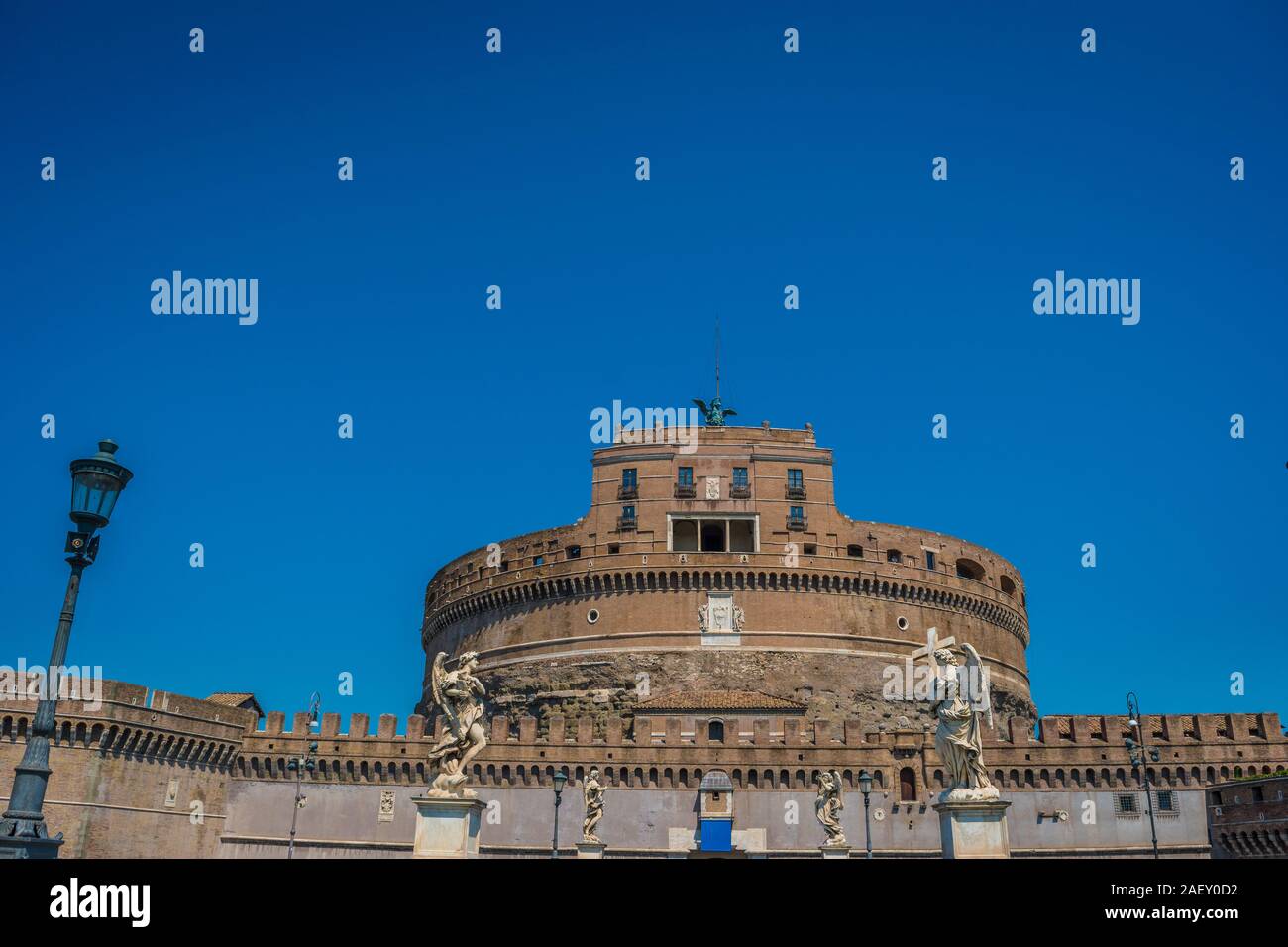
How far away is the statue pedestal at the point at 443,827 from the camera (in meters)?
17.1

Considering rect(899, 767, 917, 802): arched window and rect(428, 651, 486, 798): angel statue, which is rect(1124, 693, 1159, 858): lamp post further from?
rect(428, 651, 486, 798): angel statue

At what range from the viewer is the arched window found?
1806 inches

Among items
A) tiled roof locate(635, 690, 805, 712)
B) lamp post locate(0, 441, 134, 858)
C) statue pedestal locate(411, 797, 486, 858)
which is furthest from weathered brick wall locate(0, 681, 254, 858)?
lamp post locate(0, 441, 134, 858)

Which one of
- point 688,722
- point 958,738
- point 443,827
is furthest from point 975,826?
point 688,722

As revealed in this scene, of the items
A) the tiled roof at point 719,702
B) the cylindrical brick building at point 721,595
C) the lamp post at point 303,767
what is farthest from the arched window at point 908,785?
the lamp post at point 303,767

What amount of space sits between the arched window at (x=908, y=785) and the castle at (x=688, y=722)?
10 cm

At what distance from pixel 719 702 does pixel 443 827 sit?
34698 millimetres

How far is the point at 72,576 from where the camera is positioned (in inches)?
477

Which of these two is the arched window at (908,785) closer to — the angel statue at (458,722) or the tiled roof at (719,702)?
the tiled roof at (719,702)

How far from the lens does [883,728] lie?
54.6 metres

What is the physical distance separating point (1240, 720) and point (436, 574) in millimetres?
48672

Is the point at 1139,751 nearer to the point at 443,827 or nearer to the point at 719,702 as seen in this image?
the point at 719,702
